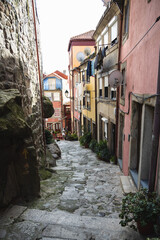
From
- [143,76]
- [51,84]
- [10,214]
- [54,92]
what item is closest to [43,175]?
[10,214]

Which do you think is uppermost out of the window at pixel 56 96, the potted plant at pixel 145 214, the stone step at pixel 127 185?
the window at pixel 56 96

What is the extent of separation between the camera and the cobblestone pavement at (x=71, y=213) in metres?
3.04

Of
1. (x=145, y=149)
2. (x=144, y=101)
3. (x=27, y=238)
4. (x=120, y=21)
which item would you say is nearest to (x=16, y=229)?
(x=27, y=238)

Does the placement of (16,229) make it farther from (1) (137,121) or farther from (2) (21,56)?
(1) (137,121)

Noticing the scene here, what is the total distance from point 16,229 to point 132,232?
205 centimetres

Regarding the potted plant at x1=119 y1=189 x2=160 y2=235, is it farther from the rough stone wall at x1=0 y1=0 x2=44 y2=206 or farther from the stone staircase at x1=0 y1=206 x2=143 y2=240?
the rough stone wall at x1=0 y1=0 x2=44 y2=206

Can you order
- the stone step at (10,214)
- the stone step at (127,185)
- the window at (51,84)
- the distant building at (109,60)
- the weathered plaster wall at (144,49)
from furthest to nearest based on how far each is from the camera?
the window at (51,84), the distant building at (109,60), the stone step at (127,185), the weathered plaster wall at (144,49), the stone step at (10,214)

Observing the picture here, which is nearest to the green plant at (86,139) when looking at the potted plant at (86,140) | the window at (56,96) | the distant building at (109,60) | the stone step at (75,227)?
the potted plant at (86,140)

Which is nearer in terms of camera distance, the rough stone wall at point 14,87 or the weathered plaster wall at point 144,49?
the rough stone wall at point 14,87

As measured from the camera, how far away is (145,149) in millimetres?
4398

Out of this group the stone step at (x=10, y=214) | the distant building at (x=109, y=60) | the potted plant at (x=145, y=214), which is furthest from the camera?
the distant building at (x=109, y=60)

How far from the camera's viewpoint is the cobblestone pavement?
3.04 m

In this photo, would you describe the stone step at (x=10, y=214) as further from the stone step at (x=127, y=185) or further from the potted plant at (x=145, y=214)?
the stone step at (x=127, y=185)

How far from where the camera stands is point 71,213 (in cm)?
396
